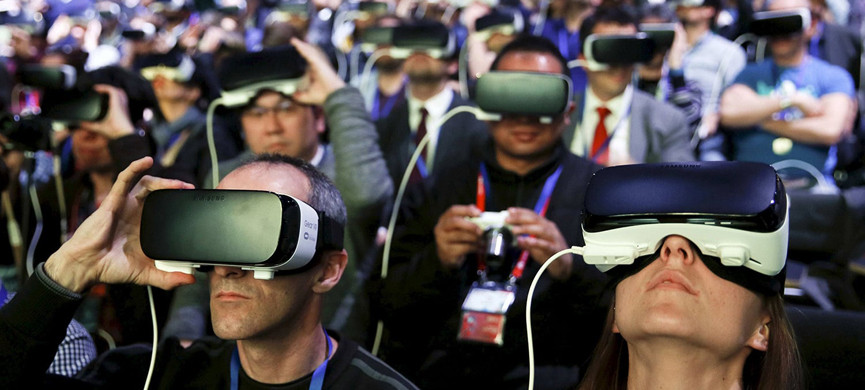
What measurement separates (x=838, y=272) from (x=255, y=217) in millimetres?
2067

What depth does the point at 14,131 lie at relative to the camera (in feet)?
9.91

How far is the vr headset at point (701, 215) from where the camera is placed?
4.69 feet

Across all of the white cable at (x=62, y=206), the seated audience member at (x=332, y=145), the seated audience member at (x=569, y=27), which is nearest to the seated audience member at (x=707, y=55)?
the seated audience member at (x=569, y=27)

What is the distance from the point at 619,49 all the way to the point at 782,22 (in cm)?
109

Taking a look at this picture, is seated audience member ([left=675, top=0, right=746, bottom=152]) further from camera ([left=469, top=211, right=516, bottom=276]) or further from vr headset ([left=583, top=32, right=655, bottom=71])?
camera ([left=469, top=211, right=516, bottom=276])

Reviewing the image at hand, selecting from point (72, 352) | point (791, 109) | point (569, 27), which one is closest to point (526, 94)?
point (72, 352)

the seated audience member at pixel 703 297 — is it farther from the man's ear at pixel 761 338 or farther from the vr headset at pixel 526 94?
the vr headset at pixel 526 94

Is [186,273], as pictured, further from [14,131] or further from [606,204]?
[14,131]

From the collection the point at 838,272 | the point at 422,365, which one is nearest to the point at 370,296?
the point at 422,365

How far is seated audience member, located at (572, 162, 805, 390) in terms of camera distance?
1453 millimetres

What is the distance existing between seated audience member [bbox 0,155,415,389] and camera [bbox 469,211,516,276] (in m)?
0.51

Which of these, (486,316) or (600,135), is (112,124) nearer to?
(486,316)

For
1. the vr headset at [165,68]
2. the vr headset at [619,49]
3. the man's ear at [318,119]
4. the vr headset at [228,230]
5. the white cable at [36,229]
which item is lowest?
the white cable at [36,229]

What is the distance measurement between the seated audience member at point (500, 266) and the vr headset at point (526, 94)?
56mm
